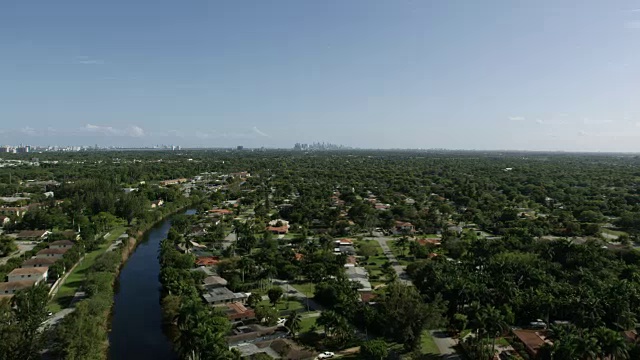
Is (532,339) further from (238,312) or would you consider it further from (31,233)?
(31,233)

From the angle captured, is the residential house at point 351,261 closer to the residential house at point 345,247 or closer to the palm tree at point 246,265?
the residential house at point 345,247


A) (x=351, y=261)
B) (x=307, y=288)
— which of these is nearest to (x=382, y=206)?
(x=351, y=261)

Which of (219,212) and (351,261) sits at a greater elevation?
(219,212)

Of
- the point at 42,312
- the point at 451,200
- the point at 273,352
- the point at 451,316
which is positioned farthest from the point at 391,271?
the point at 451,200

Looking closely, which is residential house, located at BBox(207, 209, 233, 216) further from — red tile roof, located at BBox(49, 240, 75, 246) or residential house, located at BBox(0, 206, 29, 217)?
residential house, located at BBox(0, 206, 29, 217)

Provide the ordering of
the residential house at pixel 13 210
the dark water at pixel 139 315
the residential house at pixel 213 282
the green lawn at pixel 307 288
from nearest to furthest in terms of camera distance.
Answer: the dark water at pixel 139 315 → the residential house at pixel 213 282 → the green lawn at pixel 307 288 → the residential house at pixel 13 210

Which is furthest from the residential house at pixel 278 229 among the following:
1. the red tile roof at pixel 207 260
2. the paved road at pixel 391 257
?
the red tile roof at pixel 207 260
